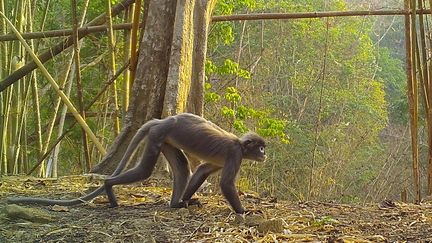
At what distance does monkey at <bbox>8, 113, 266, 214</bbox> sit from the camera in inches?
186

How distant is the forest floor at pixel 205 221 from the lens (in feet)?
12.7

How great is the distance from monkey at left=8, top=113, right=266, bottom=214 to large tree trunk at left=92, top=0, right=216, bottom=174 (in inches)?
37.6

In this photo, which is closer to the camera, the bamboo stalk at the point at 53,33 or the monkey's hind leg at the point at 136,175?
the monkey's hind leg at the point at 136,175

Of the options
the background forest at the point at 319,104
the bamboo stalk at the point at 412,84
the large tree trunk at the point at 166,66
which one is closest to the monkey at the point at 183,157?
the large tree trunk at the point at 166,66

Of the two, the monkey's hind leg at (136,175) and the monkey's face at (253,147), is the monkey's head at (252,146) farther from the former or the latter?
the monkey's hind leg at (136,175)

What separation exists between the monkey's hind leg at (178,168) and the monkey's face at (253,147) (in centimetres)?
47

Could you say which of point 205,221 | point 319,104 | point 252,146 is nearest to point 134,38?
point 252,146

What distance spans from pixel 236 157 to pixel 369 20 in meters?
22.4

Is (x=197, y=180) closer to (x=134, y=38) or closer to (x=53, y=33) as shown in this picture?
(x=134, y=38)

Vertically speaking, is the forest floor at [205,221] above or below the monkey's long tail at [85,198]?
below

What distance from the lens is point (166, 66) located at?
20.4ft

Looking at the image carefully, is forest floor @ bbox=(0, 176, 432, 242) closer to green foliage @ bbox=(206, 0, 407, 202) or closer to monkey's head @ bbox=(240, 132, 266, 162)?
monkey's head @ bbox=(240, 132, 266, 162)

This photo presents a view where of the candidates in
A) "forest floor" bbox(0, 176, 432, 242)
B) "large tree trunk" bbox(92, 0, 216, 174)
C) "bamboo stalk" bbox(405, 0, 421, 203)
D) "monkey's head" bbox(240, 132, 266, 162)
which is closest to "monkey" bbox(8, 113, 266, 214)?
"monkey's head" bbox(240, 132, 266, 162)

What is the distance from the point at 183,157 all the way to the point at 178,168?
100 mm
